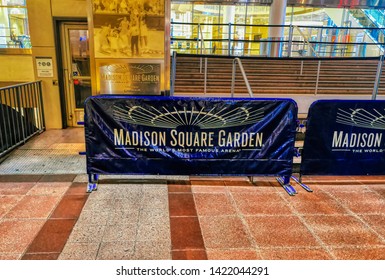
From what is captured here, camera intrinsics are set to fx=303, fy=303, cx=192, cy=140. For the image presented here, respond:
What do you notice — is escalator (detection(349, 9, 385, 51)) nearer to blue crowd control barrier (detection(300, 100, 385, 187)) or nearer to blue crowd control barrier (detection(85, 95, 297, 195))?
blue crowd control barrier (detection(300, 100, 385, 187))

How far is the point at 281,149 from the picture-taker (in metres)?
4.35

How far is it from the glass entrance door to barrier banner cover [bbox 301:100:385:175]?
5542mm

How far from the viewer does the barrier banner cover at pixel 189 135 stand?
4.12 meters

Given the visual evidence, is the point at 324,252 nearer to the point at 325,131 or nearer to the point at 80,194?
the point at 325,131

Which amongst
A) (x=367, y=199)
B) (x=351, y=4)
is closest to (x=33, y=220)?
(x=367, y=199)

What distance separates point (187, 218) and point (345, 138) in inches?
102

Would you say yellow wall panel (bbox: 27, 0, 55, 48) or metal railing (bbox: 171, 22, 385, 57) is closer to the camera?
yellow wall panel (bbox: 27, 0, 55, 48)

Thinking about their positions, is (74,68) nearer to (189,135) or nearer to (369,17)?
(189,135)

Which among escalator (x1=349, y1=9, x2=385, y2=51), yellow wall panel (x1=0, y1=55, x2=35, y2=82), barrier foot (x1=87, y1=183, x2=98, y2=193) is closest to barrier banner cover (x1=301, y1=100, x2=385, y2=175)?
barrier foot (x1=87, y1=183, x2=98, y2=193)

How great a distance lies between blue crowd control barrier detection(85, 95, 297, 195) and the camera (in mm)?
4121

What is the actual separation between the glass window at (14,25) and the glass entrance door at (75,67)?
5.87ft

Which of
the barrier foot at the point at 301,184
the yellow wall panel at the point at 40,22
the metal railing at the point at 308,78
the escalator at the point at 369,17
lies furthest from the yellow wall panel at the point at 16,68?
the escalator at the point at 369,17

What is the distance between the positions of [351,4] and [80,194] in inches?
617

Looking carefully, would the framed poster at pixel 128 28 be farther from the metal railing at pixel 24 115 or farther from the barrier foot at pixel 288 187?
the barrier foot at pixel 288 187
